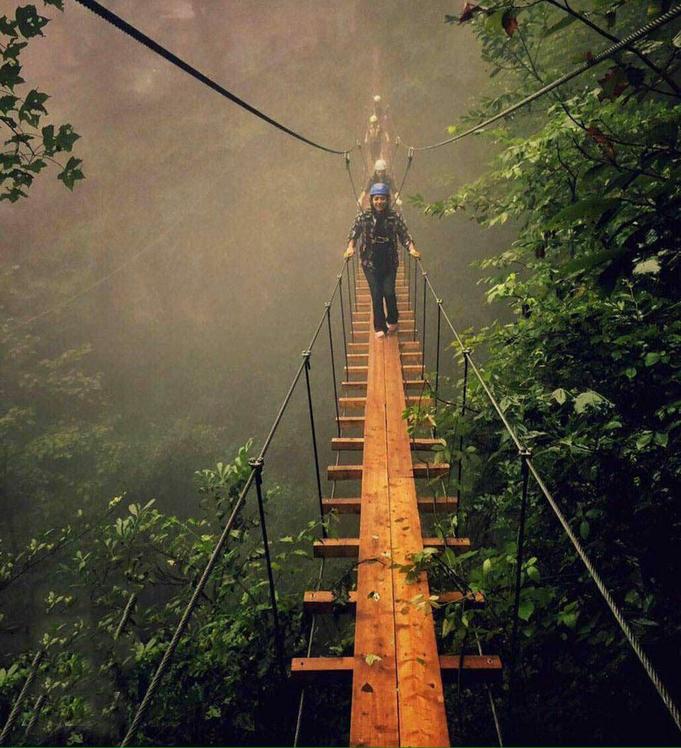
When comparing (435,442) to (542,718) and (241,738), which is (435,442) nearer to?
(542,718)

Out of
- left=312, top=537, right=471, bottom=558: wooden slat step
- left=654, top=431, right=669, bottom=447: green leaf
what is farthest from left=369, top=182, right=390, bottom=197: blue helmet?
left=654, top=431, right=669, bottom=447: green leaf

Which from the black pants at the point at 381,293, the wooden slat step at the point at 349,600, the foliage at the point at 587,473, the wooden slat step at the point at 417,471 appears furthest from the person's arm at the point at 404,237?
the wooden slat step at the point at 349,600

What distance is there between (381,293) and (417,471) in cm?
243

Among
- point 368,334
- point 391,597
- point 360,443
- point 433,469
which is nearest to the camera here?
point 391,597

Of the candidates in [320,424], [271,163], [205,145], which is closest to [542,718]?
[320,424]

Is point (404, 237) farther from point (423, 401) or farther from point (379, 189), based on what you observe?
point (423, 401)

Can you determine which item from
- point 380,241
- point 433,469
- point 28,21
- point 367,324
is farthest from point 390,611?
point 367,324

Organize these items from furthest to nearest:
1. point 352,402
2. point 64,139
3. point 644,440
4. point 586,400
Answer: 1. point 352,402
2. point 64,139
3. point 586,400
4. point 644,440

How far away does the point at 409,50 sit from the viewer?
1714cm

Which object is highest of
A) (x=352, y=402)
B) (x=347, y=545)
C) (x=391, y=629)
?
(x=352, y=402)

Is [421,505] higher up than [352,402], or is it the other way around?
[352,402]

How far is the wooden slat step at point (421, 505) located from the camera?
2.72m

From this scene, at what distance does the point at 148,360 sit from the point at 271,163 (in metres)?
8.74

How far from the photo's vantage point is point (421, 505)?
2746 mm
